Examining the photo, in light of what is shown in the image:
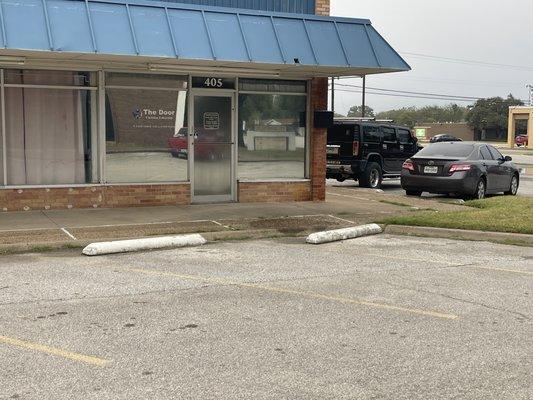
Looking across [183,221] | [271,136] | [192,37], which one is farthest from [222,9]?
[183,221]

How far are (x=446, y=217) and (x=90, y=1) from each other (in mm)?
7519

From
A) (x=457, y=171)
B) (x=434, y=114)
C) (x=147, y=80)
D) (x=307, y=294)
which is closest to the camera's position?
(x=307, y=294)

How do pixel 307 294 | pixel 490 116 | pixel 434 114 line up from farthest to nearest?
pixel 434 114
pixel 490 116
pixel 307 294

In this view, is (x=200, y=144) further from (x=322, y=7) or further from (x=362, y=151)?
(x=362, y=151)

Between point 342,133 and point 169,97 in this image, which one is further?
point 342,133

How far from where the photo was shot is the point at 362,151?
20.4 m

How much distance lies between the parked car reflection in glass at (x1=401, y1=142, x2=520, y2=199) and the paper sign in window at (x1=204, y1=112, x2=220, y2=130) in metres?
6.13

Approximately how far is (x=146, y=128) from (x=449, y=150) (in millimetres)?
8600

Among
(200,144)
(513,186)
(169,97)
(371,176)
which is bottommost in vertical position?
(513,186)

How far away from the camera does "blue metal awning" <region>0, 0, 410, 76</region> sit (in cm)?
1043

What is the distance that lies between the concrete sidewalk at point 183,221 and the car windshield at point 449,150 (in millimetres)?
2882

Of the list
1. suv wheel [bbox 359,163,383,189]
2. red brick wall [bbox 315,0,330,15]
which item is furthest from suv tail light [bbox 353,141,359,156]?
red brick wall [bbox 315,0,330,15]

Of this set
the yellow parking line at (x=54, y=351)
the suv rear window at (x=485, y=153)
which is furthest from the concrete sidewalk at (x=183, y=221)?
the yellow parking line at (x=54, y=351)

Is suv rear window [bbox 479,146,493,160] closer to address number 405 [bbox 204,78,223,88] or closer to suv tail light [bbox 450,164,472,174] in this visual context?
suv tail light [bbox 450,164,472,174]
